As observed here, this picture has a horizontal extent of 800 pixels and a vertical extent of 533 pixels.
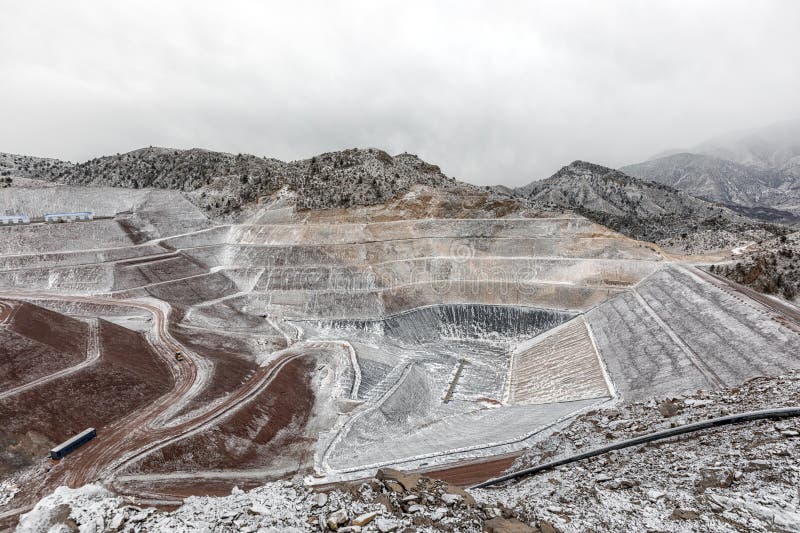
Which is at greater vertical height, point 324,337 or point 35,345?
point 35,345

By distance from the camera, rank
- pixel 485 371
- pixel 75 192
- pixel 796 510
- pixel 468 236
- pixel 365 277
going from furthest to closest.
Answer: pixel 75 192
pixel 468 236
pixel 365 277
pixel 485 371
pixel 796 510

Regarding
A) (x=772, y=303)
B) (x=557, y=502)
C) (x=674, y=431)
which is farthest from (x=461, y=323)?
(x=557, y=502)

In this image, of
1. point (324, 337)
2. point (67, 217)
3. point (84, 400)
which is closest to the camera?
point (84, 400)

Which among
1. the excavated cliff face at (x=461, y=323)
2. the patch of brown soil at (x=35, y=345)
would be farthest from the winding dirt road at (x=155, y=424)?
the excavated cliff face at (x=461, y=323)

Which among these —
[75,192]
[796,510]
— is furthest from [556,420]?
[75,192]

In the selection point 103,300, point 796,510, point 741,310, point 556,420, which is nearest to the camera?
point 796,510

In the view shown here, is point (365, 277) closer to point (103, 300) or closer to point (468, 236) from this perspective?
point (468, 236)

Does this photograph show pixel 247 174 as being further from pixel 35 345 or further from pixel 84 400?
pixel 84 400
